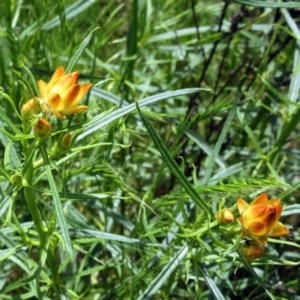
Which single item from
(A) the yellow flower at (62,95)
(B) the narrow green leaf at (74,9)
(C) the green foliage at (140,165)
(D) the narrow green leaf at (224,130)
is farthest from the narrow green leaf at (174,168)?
(B) the narrow green leaf at (74,9)

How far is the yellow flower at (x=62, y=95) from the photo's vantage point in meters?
0.90

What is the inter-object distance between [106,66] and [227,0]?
13.7 inches

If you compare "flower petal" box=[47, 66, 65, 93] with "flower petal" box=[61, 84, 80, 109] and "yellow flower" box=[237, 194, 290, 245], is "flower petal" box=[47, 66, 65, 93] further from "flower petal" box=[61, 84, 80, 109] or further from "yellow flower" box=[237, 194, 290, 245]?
"yellow flower" box=[237, 194, 290, 245]

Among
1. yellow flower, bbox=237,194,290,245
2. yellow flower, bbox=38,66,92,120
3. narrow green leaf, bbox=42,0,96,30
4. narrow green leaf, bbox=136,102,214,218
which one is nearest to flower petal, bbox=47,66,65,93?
yellow flower, bbox=38,66,92,120

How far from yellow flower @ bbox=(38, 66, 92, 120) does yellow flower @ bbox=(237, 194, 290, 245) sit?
27 cm

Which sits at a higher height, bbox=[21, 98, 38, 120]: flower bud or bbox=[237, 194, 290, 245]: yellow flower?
bbox=[21, 98, 38, 120]: flower bud

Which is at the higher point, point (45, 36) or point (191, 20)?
point (45, 36)

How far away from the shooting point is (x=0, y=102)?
154 cm

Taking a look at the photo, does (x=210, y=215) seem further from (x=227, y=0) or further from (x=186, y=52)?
(x=186, y=52)

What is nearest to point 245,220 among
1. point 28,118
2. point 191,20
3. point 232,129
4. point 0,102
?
point 28,118

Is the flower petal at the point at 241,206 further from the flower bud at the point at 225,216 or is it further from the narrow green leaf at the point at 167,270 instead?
the narrow green leaf at the point at 167,270

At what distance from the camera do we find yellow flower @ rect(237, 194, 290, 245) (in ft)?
2.94

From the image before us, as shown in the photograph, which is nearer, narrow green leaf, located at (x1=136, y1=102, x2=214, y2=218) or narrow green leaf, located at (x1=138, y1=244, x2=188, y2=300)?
narrow green leaf, located at (x1=136, y1=102, x2=214, y2=218)

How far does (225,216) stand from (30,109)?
32 cm
